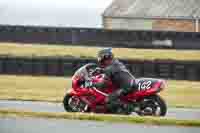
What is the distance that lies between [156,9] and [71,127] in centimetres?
2699

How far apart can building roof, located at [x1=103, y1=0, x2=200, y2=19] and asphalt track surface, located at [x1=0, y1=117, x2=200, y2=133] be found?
2480 cm

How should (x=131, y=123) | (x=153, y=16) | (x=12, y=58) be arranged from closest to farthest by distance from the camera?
(x=131, y=123), (x=12, y=58), (x=153, y=16)

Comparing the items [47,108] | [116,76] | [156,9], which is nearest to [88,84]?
[116,76]

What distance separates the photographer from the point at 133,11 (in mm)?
35781

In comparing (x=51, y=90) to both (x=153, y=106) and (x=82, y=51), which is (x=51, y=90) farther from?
(x=82, y=51)

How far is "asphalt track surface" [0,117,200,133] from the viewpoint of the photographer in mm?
8398

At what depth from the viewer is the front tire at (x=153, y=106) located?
41.3 feet

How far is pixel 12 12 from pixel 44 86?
24.6 metres

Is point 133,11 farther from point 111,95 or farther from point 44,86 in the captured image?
point 111,95

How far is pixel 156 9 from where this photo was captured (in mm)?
35156

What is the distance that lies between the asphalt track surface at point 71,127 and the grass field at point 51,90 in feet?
21.7

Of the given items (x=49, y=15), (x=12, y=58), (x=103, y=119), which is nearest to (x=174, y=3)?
(x=49, y=15)

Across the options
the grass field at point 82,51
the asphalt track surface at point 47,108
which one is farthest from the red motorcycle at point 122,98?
the grass field at point 82,51

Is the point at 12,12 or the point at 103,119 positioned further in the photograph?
the point at 12,12
